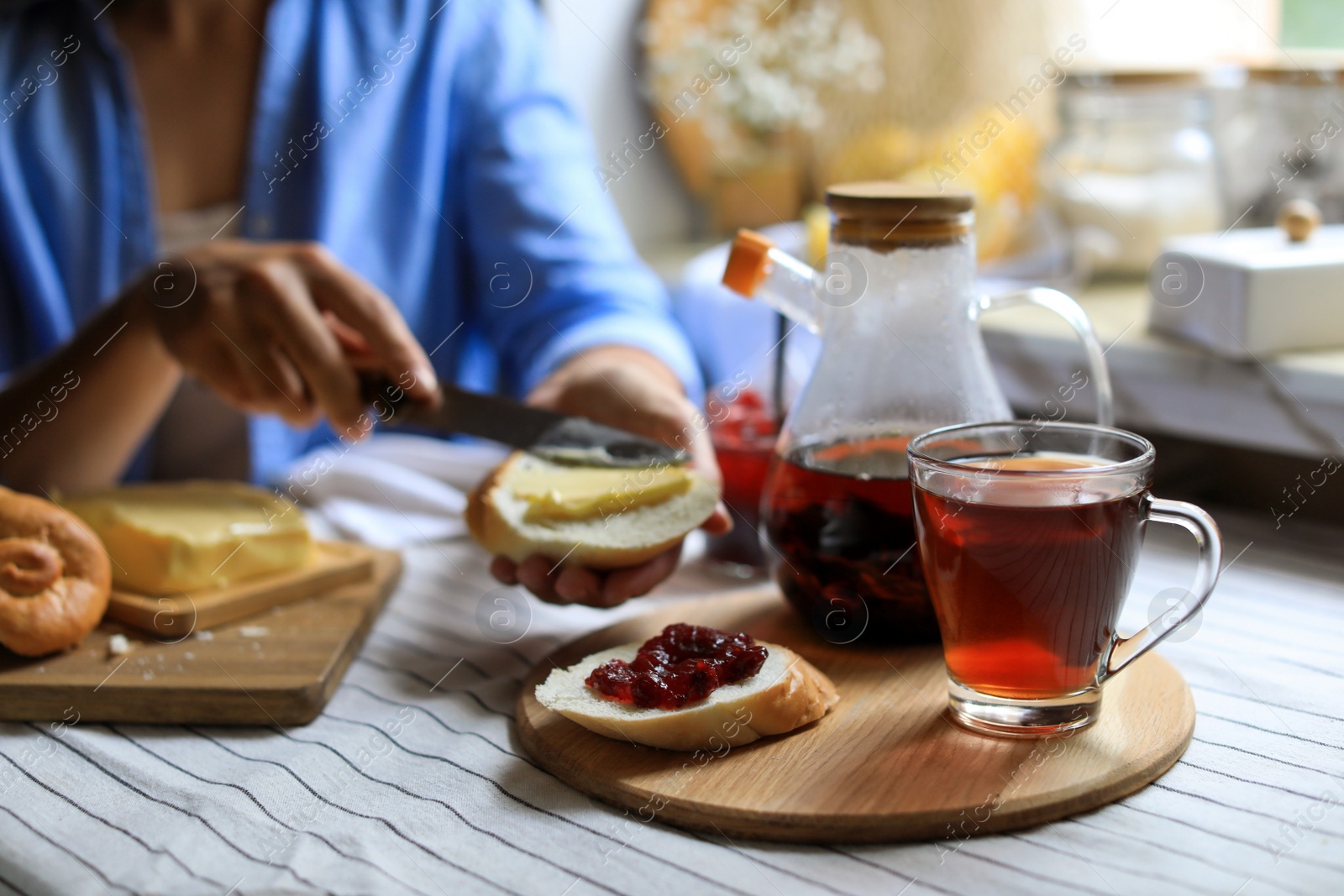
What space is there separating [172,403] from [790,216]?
132cm

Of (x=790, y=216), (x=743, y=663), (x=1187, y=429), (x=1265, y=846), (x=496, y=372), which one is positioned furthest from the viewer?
(x=790, y=216)

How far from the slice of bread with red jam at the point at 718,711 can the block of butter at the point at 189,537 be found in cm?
34

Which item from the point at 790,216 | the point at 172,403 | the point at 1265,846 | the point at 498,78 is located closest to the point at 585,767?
the point at 1265,846

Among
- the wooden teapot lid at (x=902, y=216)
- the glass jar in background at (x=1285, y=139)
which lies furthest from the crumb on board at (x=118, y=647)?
the glass jar in background at (x=1285, y=139)

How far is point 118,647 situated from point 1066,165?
1.36 meters

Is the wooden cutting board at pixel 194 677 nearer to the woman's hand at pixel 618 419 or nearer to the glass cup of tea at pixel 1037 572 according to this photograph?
the woman's hand at pixel 618 419

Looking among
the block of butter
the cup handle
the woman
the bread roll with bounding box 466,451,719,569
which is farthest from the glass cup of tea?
the woman

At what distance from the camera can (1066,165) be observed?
1611 millimetres

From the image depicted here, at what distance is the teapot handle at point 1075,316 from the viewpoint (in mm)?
804

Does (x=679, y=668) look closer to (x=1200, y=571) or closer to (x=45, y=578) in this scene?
(x=1200, y=571)

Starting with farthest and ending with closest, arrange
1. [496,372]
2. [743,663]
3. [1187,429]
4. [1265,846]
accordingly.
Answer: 1. [496,372]
2. [1187,429]
3. [743,663]
4. [1265,846]

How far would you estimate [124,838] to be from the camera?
625 mm

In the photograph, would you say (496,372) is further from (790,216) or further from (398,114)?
(790,216)

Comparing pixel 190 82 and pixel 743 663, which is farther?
pixel 190 82
